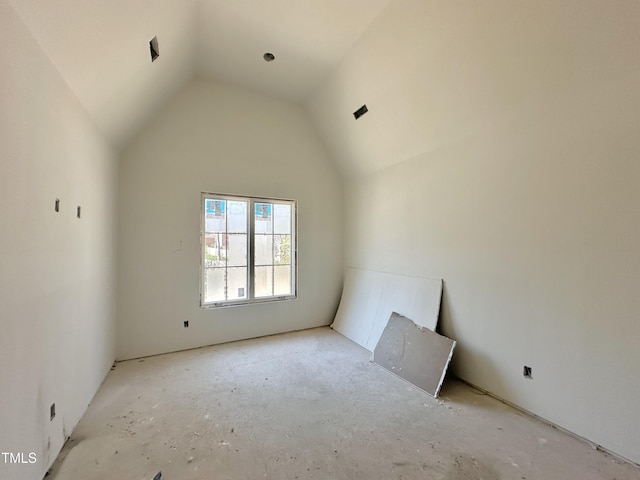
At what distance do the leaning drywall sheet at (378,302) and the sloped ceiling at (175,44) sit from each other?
9.56ft

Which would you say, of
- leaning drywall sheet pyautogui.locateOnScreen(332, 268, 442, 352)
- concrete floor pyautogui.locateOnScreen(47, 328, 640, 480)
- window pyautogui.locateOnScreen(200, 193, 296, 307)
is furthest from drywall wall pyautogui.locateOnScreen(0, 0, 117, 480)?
leaning drywall sheet pyautogui.locateOnScreen(332, 268, 442, 352)

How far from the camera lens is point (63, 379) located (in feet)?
6.26

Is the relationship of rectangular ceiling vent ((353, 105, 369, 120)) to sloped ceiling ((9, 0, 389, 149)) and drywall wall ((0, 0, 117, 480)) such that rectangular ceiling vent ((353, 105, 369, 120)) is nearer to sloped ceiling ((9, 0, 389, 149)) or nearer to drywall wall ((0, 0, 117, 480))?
sloped ceiling ((9, 0, 389, 149))

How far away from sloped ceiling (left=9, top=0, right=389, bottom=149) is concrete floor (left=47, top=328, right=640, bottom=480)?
255cm

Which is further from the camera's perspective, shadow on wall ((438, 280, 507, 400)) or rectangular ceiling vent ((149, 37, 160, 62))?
shadow on wall ((438, 280, 507, 400))

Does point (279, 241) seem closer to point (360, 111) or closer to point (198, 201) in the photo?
point (198, 201)

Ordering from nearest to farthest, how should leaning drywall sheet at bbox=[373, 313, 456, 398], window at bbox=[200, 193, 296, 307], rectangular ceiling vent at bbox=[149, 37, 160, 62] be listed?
1. rectangular ceiling vent at bbox=[149, 37, 160, 62]
2. leaning drywall sheet at bbox=[373, 313, 456, 398]
3. window at bbox=[200, 193, 296, 307]

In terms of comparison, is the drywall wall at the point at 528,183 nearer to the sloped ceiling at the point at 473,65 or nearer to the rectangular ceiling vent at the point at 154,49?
the sloped ceiling at the point at 473,65

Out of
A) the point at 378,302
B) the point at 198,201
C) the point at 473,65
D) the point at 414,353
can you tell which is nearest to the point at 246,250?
the point at 198,201

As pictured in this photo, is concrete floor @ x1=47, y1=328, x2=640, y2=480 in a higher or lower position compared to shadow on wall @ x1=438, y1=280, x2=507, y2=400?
lower

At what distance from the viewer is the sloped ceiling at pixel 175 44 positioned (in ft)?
5.35

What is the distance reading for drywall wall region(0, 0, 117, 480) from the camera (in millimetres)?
1283

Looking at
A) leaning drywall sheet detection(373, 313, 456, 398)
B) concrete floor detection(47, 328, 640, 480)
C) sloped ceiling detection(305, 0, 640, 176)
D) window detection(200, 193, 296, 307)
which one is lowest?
concrete floor detection(47, 328, 640, 480)

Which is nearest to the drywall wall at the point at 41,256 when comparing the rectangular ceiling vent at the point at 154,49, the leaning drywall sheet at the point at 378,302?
the rectangular ceiling vent at the point at 154,49
